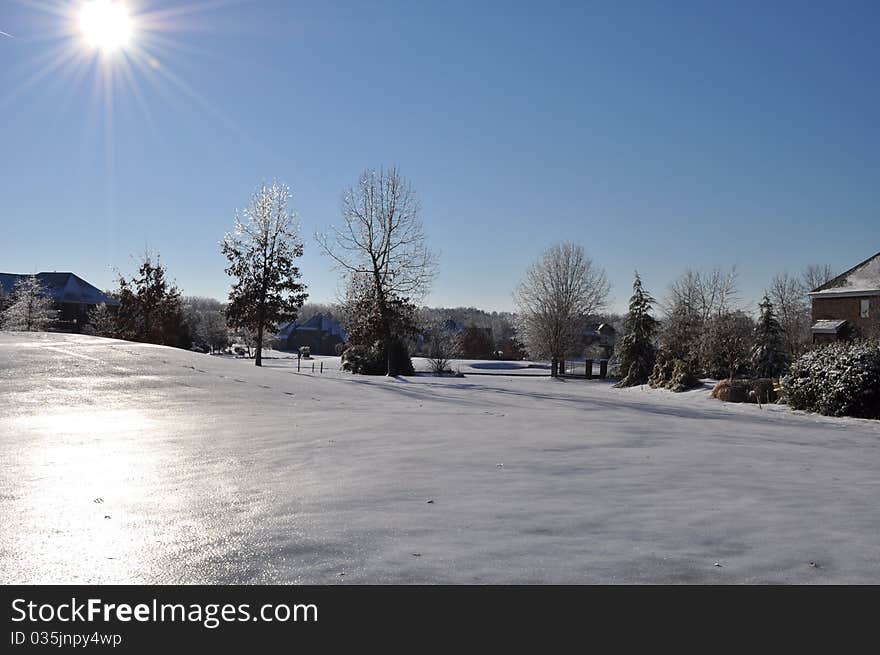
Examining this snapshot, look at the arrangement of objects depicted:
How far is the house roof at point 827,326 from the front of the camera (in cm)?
3594

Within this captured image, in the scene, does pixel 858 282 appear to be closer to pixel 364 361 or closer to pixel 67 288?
pixel 364 361

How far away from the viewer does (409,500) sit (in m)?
4.95

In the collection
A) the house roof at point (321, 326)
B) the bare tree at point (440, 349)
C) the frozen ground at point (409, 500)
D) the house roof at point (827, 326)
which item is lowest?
the frozen ground at point (409, 500)

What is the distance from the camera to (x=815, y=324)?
38.1 m

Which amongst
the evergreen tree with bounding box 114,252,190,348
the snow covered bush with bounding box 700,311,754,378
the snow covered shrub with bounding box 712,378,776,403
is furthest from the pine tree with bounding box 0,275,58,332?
the snow covered shrub with bounding box 712,378,776,403

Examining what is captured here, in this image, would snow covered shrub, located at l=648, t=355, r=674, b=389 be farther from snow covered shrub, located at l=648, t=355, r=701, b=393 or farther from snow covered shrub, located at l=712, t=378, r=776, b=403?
snow covered shrub, located at l=712, t=378, r=776, b=403

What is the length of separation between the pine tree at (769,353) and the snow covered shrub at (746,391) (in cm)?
523

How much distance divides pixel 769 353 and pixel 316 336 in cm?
6755

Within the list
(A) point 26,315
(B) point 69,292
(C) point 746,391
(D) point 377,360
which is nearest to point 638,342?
(C) point 746,391

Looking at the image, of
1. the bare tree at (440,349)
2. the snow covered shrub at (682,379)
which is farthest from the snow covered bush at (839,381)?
the bare tree at (440,349)

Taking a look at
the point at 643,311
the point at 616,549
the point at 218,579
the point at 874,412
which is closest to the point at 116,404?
the point at 218,579

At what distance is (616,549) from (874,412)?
16.8 metres

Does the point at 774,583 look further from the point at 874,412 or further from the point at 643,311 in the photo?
the point at 643,311

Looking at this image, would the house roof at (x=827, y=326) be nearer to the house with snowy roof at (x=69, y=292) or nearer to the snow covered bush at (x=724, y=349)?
the snow covered bush at (x=724, y=349)
